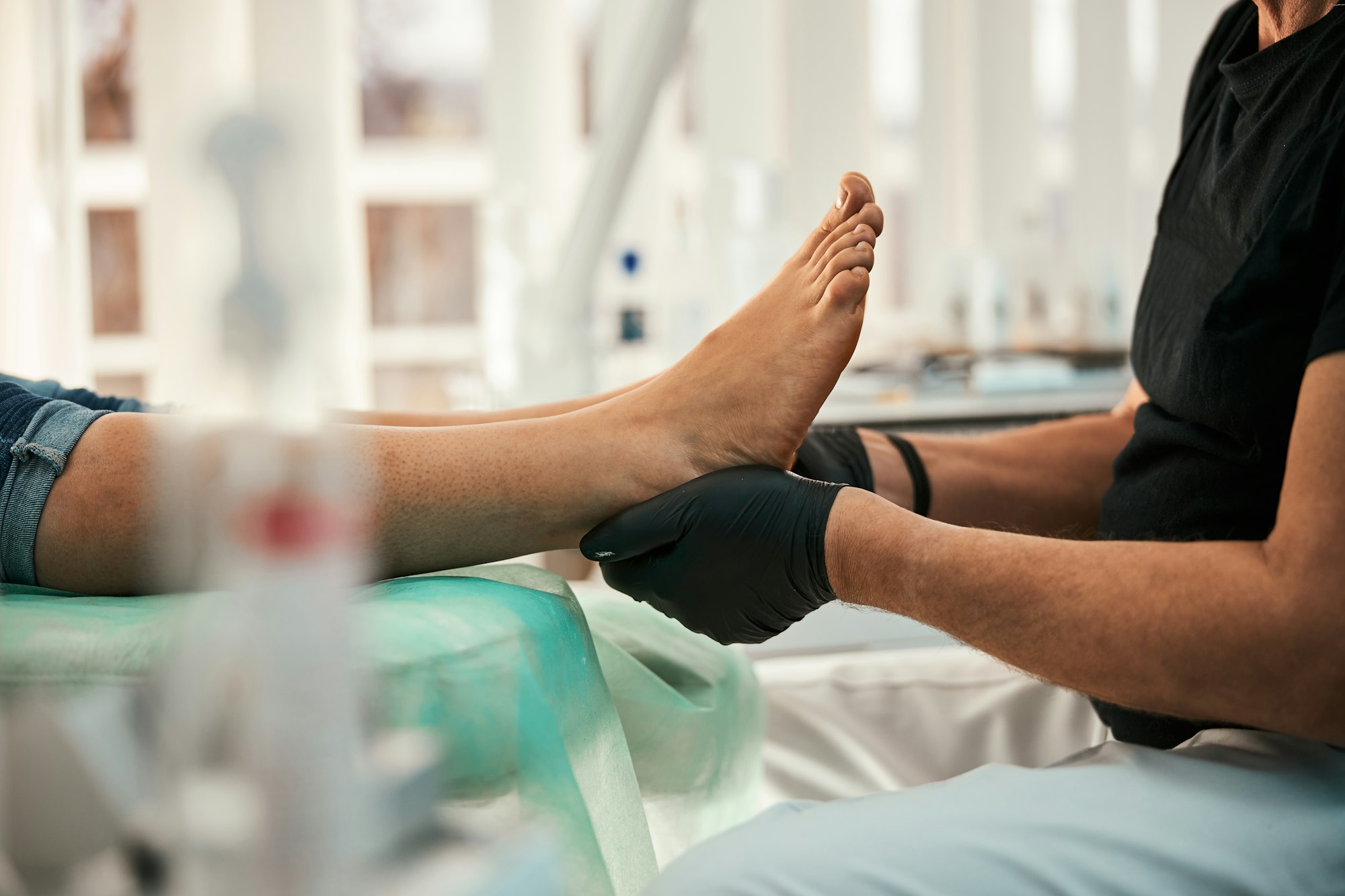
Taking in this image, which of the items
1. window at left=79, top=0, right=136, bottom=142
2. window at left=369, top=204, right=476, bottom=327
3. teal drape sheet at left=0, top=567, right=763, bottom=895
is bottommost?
teal drape sheet at left=0, top=567, right=763, bottom=895

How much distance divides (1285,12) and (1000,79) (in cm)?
209

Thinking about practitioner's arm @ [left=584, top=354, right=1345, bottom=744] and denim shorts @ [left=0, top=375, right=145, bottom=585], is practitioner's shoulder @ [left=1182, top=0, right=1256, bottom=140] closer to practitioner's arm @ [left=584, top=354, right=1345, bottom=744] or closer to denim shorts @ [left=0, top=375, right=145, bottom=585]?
practitioner's arm @ [left=584, top=354, right=1345, bottom=744]

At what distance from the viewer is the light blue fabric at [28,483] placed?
746 millimetres

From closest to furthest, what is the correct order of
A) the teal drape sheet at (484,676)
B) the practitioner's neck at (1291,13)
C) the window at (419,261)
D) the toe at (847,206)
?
the teal drape sheet at (484,676), the practitioner's neck at (1291,13), the toe at (847,206), the window at (419,261)

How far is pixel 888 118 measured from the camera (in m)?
2.98

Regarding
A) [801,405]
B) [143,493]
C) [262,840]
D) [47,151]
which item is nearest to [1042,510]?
[801,405]

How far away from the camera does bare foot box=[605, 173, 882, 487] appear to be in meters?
0.88

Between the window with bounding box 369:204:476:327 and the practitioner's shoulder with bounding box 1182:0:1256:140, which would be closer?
the practitioner's shoulder with bounding box 1182:0:1256:140

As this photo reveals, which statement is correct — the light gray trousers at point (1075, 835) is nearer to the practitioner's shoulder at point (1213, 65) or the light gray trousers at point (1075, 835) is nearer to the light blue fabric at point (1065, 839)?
the light blue fabric at point (1065, 839)

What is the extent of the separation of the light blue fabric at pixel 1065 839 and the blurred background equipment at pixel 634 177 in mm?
971

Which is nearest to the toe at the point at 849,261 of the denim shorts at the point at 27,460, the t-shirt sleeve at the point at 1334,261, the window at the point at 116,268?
the t-shirt sleeve at the point at 1334,261

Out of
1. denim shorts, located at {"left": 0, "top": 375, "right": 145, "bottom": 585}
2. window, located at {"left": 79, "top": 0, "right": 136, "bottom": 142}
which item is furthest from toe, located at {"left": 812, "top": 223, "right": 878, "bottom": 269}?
window, located at {"left": 79, "top": 0, "right": 136, "bottom": 142}

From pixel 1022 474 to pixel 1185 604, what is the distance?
0.48 meters

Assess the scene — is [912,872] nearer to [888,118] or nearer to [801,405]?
[801,405]
